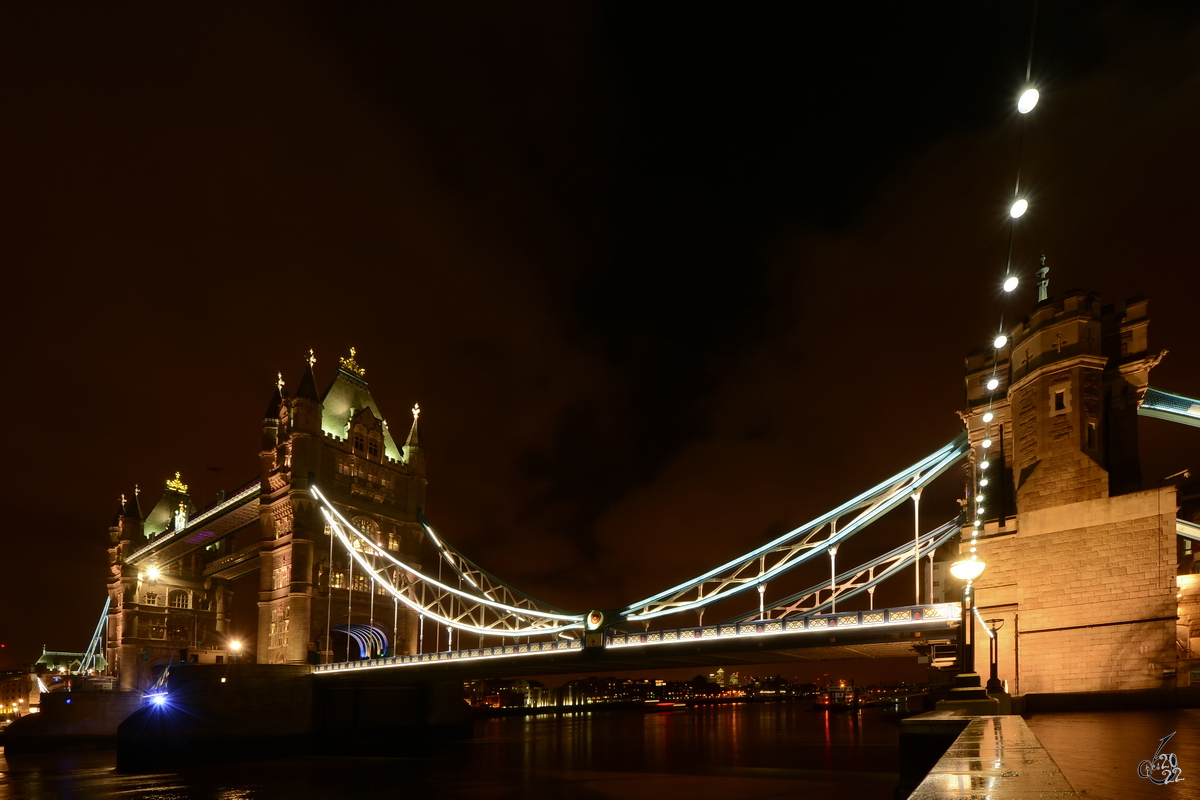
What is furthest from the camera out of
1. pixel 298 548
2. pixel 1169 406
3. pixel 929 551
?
pixel 298 548

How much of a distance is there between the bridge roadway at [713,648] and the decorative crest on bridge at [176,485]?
40.9 m

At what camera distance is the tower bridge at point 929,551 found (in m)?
18.7

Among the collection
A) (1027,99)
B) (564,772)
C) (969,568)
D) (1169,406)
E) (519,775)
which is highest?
(1027,99)

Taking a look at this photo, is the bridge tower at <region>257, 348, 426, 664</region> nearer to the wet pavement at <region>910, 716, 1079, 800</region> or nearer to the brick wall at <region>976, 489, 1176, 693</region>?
the brick wall at <region>976, 489, 1176, 693</region>

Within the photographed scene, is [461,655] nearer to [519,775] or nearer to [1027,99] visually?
[519,775]

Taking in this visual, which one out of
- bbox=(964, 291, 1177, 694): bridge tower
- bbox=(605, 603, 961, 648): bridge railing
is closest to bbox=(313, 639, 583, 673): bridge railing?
bbox=(605, 603, 961, 648): bridge railing

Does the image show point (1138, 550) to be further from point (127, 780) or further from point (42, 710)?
point (42, 710)

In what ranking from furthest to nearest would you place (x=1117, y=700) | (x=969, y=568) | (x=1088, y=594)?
(x=1088, y=594) → (x=1117, y=700) → (x=969, y=568)

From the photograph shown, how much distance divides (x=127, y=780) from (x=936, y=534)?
29.8 m

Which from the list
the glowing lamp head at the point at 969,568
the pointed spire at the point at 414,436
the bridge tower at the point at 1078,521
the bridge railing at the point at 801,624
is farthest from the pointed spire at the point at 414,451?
the glowing lamp head at the point at 969,568

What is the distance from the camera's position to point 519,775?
32.2 metres

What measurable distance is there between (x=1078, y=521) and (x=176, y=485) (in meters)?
73.1

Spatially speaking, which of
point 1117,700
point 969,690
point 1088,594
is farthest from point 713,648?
point 969,690

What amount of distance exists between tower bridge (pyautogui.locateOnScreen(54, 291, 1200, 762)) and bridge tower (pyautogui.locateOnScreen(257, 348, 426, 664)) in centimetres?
11
